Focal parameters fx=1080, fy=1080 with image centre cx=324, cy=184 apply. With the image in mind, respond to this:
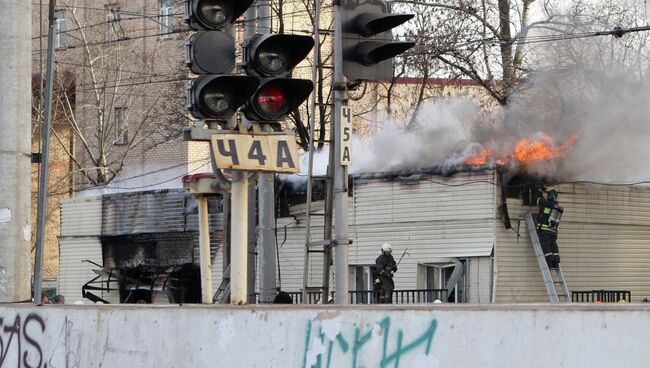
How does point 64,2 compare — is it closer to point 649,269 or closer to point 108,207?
point 108,207

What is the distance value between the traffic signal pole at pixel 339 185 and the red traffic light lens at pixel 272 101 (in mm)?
3407

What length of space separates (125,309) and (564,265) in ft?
48.1

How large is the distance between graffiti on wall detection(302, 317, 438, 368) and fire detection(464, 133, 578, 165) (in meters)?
14.4

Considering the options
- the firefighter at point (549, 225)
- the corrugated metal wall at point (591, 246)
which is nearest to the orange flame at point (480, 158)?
the corrugated metal wall at point (591, 246)

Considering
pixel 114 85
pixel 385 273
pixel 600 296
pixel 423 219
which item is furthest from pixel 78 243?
pixel 600 296

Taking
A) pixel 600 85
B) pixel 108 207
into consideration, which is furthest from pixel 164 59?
pixel 600 85

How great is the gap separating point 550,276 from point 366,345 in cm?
1438

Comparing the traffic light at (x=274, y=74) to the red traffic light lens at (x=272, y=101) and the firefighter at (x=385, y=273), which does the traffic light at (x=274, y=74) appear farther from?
the firefighter at (x=385, y=273)

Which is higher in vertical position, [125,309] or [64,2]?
[64,2]

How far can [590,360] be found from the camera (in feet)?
19.8

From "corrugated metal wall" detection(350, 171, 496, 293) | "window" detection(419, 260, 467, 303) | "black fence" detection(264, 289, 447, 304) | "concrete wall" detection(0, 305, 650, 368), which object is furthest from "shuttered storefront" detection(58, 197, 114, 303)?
"concrete wall" detection(0, 305, 650, 368)

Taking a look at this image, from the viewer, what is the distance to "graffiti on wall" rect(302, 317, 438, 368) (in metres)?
6.85

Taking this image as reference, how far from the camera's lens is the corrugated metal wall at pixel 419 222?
69.7 ft

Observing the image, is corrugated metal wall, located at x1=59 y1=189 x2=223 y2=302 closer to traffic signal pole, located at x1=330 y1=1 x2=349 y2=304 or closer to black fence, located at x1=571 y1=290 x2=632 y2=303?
black fence, located at x1=571 y1=290 x2=632 y2=303
